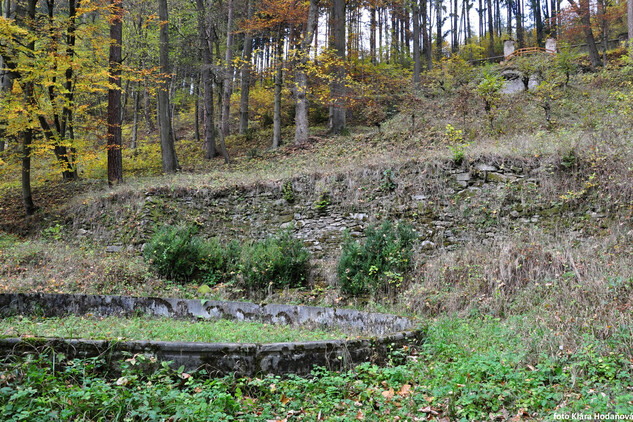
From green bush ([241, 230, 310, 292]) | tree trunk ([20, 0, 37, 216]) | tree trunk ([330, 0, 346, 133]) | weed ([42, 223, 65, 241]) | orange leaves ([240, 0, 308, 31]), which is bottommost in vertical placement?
green bush ([241, 230, 310, 292])

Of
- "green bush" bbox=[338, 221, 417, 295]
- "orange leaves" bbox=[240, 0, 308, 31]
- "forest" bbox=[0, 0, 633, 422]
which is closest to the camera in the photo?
"forest" bbox=[0, 0, 633, 422]

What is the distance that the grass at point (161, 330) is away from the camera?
15.5 ft

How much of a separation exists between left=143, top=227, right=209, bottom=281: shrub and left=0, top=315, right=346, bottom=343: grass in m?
2.75

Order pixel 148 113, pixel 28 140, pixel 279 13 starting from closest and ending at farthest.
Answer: pixel 28 140 → pixel 279 13 → pixel 148 113

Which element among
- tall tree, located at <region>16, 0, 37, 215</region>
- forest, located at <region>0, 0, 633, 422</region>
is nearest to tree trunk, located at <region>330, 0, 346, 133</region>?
forest, located at <region>0, 0, 633, 422</region>

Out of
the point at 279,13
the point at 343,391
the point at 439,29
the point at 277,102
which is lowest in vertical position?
the point at 343,391

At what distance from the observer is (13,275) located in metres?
8.38

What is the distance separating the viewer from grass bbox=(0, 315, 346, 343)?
15.5 feet

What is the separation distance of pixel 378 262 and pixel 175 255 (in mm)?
4812

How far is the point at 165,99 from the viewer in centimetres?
1526

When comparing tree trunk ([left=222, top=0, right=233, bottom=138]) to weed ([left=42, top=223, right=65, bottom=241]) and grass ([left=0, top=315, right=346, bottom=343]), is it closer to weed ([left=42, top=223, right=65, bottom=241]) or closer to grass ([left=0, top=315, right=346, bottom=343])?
weed ([left=42, top=223, right=65, bottom=241])

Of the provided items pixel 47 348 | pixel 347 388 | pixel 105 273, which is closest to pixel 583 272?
pixel 347 388

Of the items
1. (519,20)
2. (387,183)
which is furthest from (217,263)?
(519,20)

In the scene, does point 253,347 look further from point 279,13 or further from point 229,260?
point 279,13
